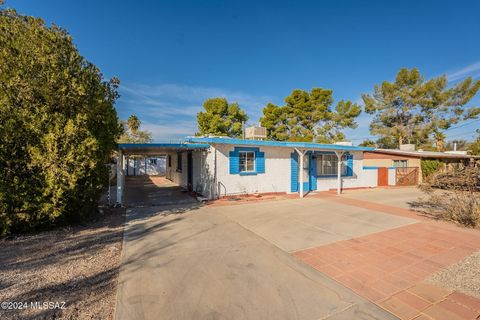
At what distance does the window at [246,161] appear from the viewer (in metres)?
10.6

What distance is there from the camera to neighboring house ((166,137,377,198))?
10.1 metres

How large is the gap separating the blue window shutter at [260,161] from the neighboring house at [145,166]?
18284mm

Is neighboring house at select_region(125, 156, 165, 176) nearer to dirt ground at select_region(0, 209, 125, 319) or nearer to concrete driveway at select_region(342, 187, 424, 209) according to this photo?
concrete driveway at select_region(342, 187, 424, 209)

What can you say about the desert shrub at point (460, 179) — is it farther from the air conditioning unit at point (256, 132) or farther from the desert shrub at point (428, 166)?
the desert shrub at point (428, 166)

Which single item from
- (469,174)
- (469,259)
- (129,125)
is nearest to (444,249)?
(469,259)

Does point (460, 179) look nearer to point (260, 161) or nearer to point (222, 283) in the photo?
point (260, 161)

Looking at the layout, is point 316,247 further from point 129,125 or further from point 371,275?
point 129,125

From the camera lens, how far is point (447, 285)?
321 centimetres

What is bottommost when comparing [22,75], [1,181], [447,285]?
[447,285]

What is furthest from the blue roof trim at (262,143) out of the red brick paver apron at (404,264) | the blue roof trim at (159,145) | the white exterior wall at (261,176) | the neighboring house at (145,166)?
the neighboring house at (145,166)

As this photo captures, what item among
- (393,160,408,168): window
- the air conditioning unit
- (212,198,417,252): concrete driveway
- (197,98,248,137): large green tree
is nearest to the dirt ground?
(212,198,417,252): concrete driveway

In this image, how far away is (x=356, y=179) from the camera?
14.2 m

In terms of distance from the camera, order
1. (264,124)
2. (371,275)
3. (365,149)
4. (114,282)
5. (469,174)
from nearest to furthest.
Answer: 1. (114,282)
2. (371,275)
3. (469,174)
4. (365,149)
5. (264,124)

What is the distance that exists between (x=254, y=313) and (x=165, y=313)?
991mm
